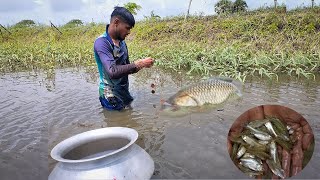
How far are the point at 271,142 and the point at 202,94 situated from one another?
197 centimetres

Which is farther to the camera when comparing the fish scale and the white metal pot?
the fish scale

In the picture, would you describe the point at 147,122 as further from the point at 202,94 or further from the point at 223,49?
the point at 223,49

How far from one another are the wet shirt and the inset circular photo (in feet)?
6.34

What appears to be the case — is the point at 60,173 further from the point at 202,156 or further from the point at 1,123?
the point at 1,123

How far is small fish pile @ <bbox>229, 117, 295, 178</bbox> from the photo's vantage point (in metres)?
1.99

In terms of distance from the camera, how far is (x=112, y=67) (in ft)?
12.0

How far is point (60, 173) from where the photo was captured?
2.21m

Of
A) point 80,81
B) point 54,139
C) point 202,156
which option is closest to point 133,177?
point 202,156

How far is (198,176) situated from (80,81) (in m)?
5.45

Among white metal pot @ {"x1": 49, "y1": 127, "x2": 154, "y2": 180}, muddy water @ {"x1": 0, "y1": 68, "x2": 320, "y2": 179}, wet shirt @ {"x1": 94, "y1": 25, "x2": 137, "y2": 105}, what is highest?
wet shirt @ {"x1": 94, "y1": 25, "x2": 137, "y2": 105}

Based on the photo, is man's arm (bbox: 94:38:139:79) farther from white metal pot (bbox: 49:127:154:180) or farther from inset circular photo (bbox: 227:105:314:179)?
inset circular photo (bbox: 227:105:314:179)

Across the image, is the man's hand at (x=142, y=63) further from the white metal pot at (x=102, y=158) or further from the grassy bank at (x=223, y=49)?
the grassy bank at (x=223, y=49)

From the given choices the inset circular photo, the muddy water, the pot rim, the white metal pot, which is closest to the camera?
the inset circular photo

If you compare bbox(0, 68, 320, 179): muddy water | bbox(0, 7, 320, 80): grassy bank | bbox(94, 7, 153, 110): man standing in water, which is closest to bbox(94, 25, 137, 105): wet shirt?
bbox(94, 7, 153, 110): man standing in water
